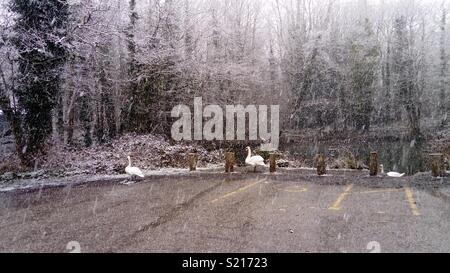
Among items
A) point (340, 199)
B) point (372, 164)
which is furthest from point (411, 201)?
point (372, 164)

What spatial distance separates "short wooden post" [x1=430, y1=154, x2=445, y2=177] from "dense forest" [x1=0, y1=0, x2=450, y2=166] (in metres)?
13.9

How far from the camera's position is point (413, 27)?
40750 millimetres

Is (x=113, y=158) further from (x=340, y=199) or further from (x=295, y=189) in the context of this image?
(x=340, y=199)

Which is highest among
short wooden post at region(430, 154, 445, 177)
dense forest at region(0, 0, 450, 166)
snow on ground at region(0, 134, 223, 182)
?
dense forest at region(0, 0, 450, 166)

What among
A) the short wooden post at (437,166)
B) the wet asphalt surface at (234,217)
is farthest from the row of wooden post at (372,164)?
the wet asphalt surface at (234,217)

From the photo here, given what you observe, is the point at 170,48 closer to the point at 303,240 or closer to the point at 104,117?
the point at 104,117

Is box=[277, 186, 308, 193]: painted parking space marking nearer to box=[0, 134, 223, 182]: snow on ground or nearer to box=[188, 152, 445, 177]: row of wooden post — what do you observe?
box=[188, 152, 445, 177]: row of wooden post

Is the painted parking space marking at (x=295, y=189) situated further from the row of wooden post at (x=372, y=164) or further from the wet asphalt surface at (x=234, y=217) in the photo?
the row of wooden post at (x=372, y=164)

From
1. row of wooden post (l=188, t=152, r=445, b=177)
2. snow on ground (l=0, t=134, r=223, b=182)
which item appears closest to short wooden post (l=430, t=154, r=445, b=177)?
row of wooden post (l=188, t=152, r=445, b=177)

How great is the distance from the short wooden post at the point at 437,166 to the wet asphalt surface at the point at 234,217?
422 millimetres

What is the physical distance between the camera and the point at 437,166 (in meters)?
13.5

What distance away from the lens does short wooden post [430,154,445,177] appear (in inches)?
532

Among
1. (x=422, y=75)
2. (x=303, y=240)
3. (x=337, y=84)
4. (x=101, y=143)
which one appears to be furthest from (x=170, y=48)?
(x=422, y=75)
